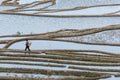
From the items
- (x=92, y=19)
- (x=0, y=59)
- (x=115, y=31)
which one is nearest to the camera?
(x=0, y=59)

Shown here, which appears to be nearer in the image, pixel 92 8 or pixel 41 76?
pixel 41 76

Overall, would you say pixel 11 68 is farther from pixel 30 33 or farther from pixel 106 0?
pixel 106 0

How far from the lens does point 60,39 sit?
504 inches

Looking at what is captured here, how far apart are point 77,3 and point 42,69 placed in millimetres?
5668

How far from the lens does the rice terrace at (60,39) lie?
1060 centimetres

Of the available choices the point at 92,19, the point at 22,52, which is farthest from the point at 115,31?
the point at 22,52

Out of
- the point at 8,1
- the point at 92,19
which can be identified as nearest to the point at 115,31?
the point at 92,19

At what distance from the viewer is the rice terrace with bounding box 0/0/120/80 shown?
1060 cm

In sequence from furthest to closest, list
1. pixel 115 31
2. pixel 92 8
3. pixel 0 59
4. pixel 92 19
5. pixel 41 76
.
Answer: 1. pixel 92 8
2. pixel 92 19
3. pixel 115 31
4. pixel 0 59
5. pixel 41 76

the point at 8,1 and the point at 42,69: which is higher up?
the point at 8,1

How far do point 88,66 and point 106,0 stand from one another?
538 centimetres

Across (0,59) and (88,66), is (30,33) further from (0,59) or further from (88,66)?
(88,66)

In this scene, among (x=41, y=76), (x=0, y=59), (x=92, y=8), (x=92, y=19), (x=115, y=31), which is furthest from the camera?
(x=92, y=8)

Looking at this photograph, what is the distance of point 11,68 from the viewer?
422 inches
